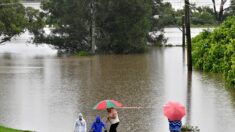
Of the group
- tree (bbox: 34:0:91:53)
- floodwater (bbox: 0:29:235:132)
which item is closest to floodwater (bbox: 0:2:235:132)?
floodwater (bbox: 0:29:235:132)

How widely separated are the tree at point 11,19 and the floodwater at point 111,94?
10964 mm

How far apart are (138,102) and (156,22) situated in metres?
40.2

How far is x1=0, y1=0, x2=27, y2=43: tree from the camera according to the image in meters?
49.8

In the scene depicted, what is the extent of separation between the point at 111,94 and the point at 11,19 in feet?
92.3

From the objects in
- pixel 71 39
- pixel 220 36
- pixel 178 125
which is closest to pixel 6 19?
pixel 71 39

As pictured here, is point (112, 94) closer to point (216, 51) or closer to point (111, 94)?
point (111, 94)

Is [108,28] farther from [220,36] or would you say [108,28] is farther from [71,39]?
[220,36]

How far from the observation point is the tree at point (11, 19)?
163 feet

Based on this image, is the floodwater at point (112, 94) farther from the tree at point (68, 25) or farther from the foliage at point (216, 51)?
the tree at point (68, 25)

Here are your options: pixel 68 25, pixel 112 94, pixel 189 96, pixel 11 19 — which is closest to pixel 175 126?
pixel 189 96

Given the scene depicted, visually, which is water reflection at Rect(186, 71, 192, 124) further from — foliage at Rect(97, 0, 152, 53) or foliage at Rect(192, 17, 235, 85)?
foliage at Rect(97, 0, 152, 53)

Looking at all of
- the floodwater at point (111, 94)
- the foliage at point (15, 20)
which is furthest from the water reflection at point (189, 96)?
the foliage at point (15, 20)

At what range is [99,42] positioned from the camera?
4969cm

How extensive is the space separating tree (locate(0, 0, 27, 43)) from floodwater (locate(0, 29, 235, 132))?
10964mm
